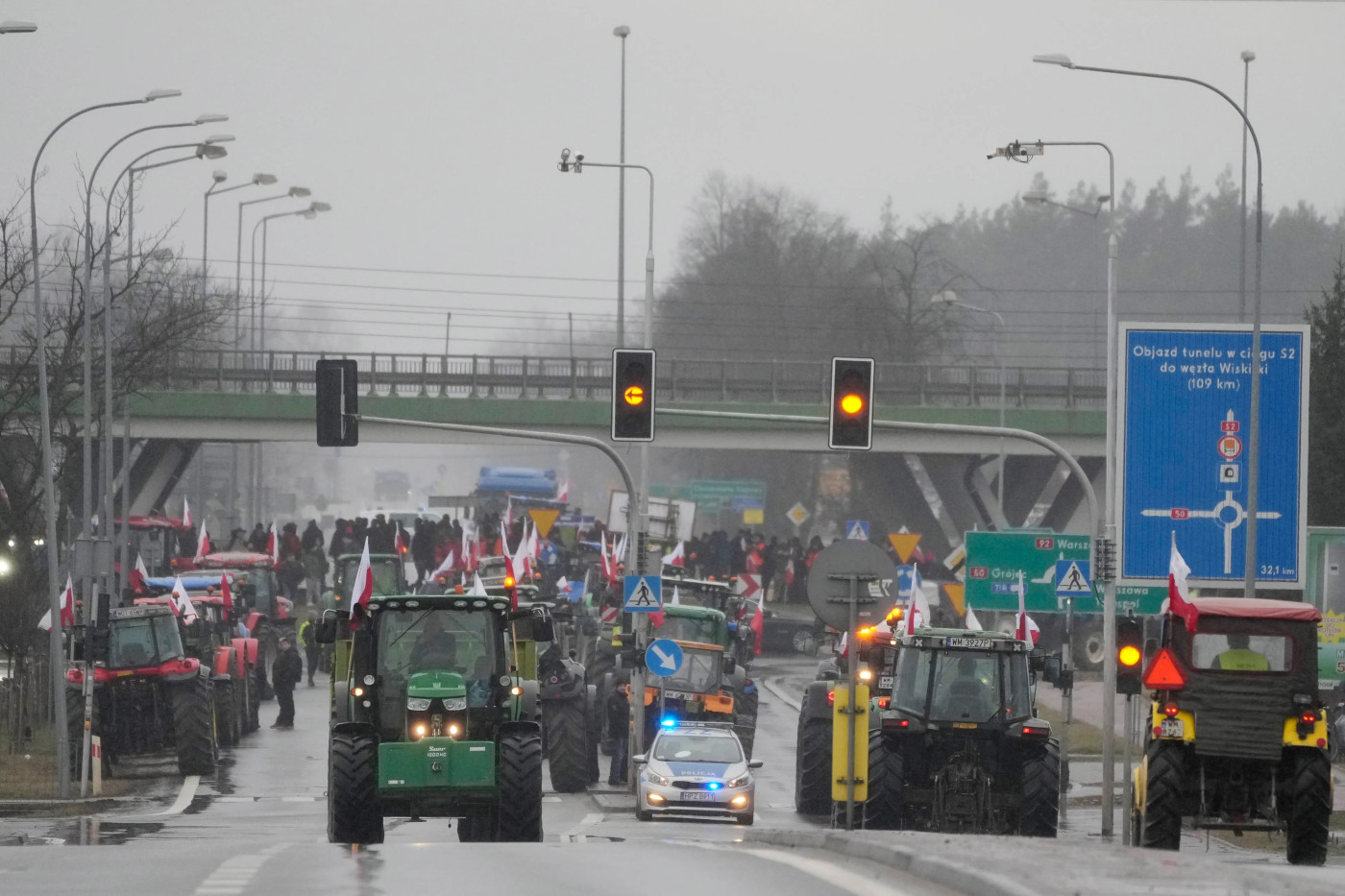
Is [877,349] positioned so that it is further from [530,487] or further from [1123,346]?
[1123,346]

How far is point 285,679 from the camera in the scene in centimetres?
3572

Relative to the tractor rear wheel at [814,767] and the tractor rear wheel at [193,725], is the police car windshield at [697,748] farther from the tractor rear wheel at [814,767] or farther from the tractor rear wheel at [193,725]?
the tractor rear wheel at [193,725]

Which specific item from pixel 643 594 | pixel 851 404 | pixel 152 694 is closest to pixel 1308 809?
pixel 851 404

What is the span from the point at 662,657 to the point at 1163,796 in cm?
1226

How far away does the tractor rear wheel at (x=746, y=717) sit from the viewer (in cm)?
3091

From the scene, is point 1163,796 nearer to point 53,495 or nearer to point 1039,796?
point 1039,796

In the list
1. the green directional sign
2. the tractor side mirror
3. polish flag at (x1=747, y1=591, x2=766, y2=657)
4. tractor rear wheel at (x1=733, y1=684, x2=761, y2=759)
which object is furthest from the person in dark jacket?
the tractor side mirror

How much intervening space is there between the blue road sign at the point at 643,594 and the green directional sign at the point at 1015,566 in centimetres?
665

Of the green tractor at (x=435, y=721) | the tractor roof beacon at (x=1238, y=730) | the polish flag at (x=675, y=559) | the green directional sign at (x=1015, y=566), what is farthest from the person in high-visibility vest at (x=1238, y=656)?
the polish flag at (x=675, y=559)

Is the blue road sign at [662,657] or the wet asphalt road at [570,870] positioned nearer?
the wet asphalt road at [570,870]

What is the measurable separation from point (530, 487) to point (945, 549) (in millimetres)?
24646

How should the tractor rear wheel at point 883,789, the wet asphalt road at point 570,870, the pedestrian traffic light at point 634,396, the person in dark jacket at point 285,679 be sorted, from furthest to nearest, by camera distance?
the person in dark jacket at point 285,679, the pedestrian traffic light at point 634,396, the tractor rear wheel at point 883,789, the wet asphalt road at point 570,870

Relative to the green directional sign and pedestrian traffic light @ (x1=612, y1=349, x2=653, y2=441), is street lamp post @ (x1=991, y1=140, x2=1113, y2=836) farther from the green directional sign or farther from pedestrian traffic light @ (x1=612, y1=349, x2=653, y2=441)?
pedestrian traffic light @ (x1=612, y1=349, x2=653, y2=441)

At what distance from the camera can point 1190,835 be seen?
25000 mm
